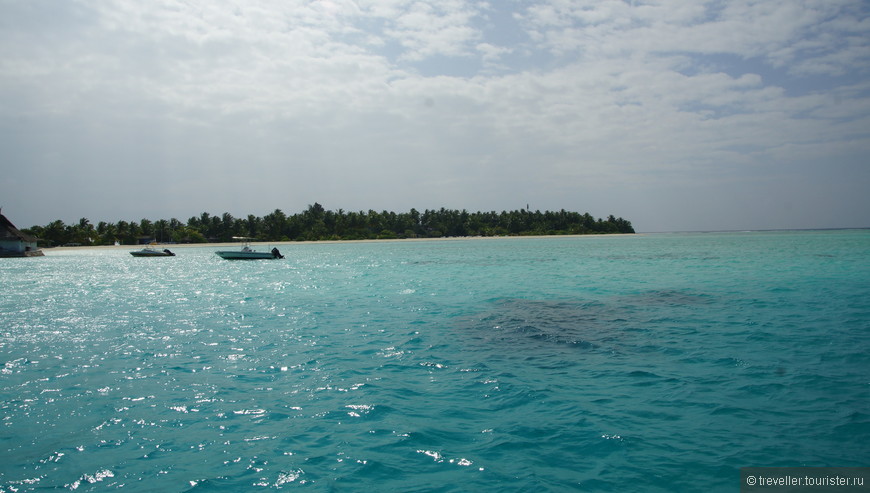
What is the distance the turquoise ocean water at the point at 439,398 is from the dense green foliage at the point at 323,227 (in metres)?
141

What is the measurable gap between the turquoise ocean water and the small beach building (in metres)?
76.2

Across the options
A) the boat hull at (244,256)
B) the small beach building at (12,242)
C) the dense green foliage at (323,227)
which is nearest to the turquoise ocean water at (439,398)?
the boat hull at (244,256)

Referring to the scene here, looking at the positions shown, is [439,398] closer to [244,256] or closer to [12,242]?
[244,256]

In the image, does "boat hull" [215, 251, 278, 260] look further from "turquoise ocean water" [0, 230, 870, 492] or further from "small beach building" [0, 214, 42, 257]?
"turquoise ocean water" [0, 230, 870, 492]

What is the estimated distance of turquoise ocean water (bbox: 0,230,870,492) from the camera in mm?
6793

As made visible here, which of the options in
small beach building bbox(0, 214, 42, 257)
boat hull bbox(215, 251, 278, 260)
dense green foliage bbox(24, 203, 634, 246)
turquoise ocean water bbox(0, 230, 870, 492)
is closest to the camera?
turquoise ocean water bbox(0, 230, 870, 492)

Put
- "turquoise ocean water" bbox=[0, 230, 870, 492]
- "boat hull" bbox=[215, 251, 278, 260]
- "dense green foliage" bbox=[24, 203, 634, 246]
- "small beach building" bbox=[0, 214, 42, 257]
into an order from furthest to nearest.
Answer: "dense green foliage" bbox=[24, 203, 634, 246] → "small beach building" bbox=[0, 214, 42, 257] → "boat hull" bbox=[215, 251, 278, 260] → "turquoise ocean water" bbox=[0, 230, 870, 492]

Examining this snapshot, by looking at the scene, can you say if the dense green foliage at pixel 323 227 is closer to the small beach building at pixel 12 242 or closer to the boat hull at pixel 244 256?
the small beach building at pixel 12 242

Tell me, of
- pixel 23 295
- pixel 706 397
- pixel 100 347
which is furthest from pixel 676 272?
pixel 23 295

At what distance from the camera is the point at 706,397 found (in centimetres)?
932

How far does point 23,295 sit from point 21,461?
101ft

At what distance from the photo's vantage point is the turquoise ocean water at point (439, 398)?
22.3ft

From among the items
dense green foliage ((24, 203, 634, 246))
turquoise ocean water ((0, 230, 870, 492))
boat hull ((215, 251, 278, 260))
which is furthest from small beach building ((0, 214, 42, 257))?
turquoise ocean water ((0, 230, 870, 492))

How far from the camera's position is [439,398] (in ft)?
32.0
